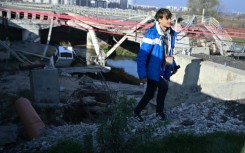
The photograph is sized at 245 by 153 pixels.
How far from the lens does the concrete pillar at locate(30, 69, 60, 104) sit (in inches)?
391

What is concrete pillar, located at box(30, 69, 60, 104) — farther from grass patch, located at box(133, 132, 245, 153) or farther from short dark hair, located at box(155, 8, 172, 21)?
grass patch, located at box(133, 132, 245, 153)

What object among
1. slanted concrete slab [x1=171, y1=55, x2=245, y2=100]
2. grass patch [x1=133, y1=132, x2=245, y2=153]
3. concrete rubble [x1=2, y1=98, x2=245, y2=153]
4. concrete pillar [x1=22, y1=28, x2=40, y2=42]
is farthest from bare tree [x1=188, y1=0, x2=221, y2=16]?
grass patch [x1=133, y1=132, x2=245, y2=153]

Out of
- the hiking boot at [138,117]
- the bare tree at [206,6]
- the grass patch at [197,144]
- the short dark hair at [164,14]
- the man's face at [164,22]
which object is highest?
the bare tree at [206,6]

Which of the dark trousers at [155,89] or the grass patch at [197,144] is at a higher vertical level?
the dark trousers at [155,89]

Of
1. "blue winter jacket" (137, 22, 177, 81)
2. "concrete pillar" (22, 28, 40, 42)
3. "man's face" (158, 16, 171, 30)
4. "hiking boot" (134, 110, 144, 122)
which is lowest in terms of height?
"concrete pillar" (22, 28, 40, 42)

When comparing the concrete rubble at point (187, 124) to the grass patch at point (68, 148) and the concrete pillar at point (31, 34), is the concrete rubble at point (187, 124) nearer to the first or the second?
the grass patch at point (68, 148)

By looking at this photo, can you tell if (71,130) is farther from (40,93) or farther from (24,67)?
(24,67)

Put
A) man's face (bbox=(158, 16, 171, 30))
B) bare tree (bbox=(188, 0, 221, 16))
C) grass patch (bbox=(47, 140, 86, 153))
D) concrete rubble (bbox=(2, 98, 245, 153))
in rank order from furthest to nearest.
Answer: bare tree (bbox=(188, 0, 221, 16)) → man's face (bbox=(158, 16, 171, 30)) → concrete rubble (bbox=(2, 98, 245, 153)) → grass patch (bbox=(47, 140, 86, 153))

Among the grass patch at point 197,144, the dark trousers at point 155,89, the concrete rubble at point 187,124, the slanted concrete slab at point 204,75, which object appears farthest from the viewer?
the slanted concrete slab at point 204,75

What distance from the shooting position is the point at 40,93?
32.9ft

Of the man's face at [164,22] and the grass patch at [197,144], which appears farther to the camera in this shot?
the man's face at [164,22]

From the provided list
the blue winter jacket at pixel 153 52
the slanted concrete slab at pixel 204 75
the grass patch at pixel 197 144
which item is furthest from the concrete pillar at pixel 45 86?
the grass patch at pixel 197 144

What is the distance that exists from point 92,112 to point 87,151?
228 inches

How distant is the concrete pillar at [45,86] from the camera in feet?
32.6
